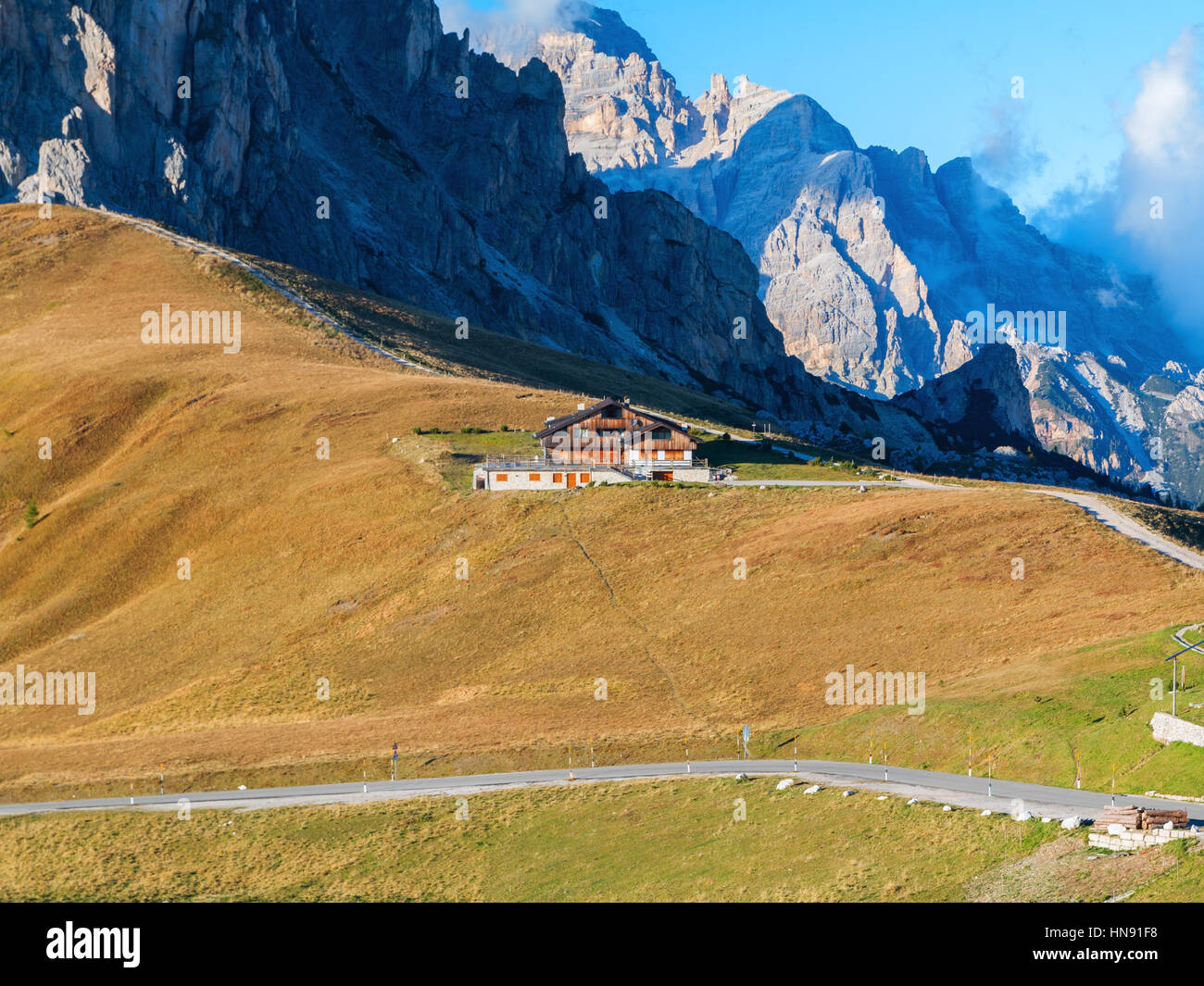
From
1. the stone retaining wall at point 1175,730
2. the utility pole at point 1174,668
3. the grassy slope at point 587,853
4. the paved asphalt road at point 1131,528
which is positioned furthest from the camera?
the paved asphalt road at point 1131,528

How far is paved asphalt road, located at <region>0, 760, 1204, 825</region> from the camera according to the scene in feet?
157

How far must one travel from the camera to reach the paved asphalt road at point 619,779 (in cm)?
4784

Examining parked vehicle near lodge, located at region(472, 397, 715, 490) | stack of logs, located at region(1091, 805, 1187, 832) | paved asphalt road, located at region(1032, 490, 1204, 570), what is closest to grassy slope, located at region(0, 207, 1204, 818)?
paved asphalt road, located at region(1032, 490, 1204, 570)

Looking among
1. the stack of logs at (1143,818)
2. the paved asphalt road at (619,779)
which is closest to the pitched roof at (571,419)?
the paved asphalt road at (619,779)

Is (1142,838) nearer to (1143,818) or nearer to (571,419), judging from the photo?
(1143,818)

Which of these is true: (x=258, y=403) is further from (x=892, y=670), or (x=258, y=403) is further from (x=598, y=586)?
(x=892, y=670)

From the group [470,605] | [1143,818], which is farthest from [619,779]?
[470,605]

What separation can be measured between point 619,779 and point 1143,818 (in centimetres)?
2338

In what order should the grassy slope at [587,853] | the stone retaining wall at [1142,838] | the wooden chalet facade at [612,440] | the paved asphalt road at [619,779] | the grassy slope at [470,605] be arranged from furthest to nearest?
the wooden chalet facade at [612,440] → the grassy slope at [470,605] → the paved asphalt road at [619,779] → the grassy slope at [587,853] → the stone retaining wall at [1142,838]

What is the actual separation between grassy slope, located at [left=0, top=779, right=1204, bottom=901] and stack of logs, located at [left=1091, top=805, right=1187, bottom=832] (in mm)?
1251

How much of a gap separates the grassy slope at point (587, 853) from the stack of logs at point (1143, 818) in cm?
125

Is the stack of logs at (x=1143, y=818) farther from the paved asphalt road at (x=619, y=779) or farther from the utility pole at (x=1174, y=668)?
the utility pole at (x=1174, y=668)

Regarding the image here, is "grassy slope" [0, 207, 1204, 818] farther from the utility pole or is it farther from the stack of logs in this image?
the stack of logs
